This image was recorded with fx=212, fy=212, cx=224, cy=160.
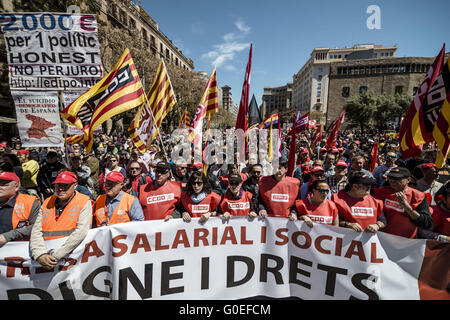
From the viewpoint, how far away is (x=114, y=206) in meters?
2.79

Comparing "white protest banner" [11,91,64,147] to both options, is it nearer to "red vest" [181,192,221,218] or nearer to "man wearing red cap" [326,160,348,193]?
"red vest" [181,192,221,218]

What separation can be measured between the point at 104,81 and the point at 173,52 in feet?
168

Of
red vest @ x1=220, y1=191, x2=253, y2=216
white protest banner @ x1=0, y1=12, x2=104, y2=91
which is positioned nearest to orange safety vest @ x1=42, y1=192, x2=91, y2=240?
red vest @ x1=220, y1=191, x2=253, y2=216

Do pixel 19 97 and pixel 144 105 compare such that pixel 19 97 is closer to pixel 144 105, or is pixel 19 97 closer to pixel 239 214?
pixel 144 105

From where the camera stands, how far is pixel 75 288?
2.36 metres

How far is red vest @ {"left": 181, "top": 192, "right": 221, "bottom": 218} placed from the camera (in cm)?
→ 302

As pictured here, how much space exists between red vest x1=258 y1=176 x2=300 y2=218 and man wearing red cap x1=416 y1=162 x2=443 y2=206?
7.02 ft

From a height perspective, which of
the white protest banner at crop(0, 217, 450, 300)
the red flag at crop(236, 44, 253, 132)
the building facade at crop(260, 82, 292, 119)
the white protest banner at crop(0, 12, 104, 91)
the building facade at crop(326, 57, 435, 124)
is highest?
the building facade at crop(260, 82, 292, 119)

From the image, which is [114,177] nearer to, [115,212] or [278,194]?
[115,212]

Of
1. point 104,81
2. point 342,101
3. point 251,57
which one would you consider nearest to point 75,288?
point 104,81

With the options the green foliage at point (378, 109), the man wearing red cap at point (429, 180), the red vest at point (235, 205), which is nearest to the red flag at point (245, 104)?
the red vest at point (235, 205)

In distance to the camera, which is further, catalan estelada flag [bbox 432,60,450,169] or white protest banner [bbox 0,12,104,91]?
white protest banner [bbox 0,12,104,91]

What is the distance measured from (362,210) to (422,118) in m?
2.00

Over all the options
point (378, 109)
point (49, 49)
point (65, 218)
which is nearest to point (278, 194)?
point (65, 218)
